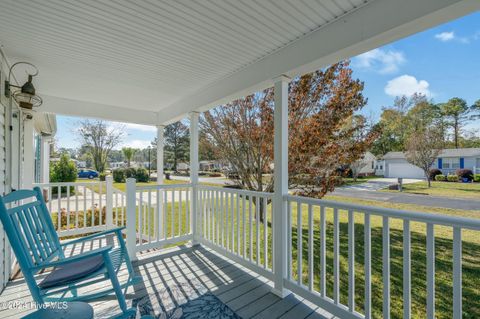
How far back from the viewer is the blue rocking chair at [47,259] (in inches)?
63.0

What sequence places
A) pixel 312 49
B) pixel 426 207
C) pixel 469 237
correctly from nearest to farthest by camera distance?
1. pixel 312 49
2. pixel 426 207
3. pixel 469 237

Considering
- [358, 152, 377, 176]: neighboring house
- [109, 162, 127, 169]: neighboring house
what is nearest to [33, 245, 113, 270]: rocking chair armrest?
[358, 152, 377, 176]: neighboring house

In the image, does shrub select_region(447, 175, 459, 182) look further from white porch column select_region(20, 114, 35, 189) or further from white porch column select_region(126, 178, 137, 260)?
white porch column select_region(20, 114, 35, 189)

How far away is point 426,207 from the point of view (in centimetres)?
362

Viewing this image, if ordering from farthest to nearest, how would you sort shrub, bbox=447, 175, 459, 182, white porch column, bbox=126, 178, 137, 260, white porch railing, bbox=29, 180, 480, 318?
white porch column, bbox=126, 178, 137, 260
shrub, bbox=447, 175, 459, 182
white porch railing, bbox=29, 180, 480, 318

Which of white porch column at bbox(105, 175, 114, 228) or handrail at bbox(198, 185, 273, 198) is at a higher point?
handrail at bbox(198, 185, 273, 198)

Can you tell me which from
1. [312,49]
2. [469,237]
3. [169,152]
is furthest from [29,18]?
[169,152]

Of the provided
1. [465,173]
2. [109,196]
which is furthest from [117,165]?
[465,173]

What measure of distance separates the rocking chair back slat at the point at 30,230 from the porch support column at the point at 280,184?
2.09 meters

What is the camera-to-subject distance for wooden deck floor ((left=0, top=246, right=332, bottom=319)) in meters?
2.21

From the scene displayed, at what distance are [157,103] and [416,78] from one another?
15.4 feet

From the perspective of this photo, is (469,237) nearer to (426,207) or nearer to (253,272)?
(426,207)

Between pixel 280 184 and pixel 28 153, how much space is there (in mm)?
4598

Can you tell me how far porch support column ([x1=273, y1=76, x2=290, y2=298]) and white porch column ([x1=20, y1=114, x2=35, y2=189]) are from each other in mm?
4269
